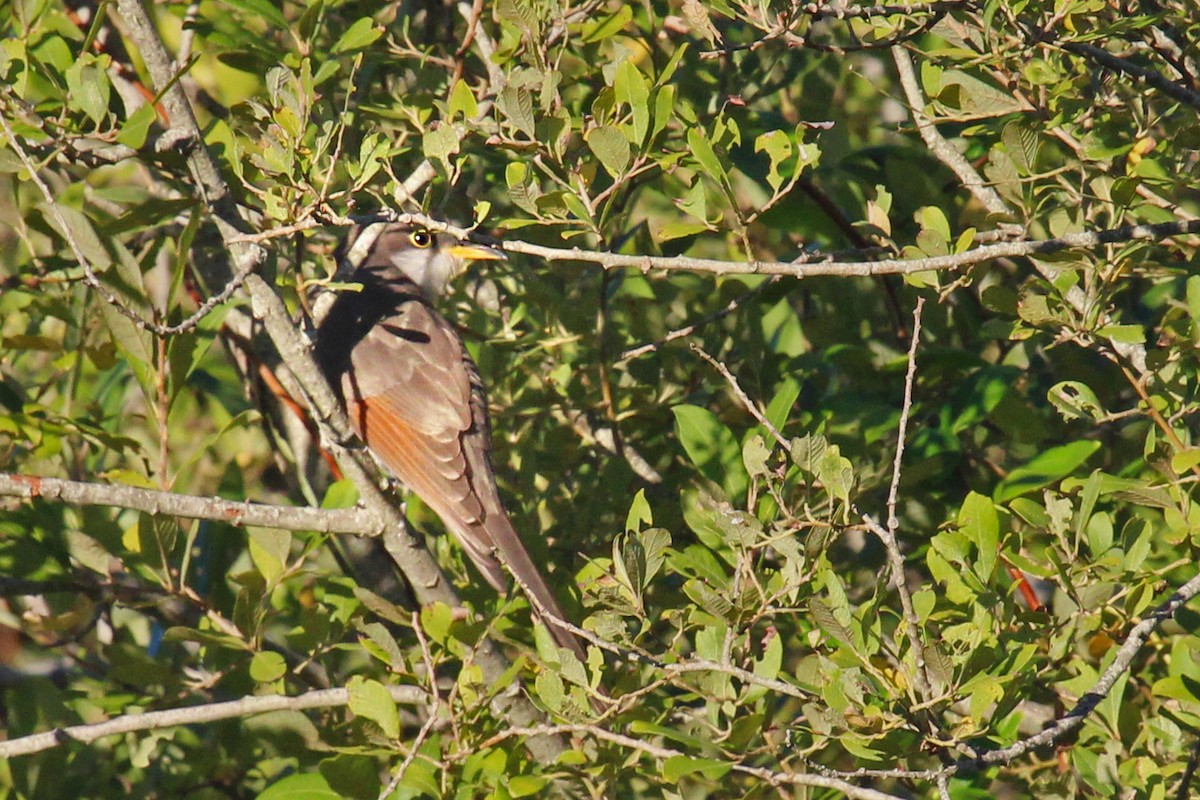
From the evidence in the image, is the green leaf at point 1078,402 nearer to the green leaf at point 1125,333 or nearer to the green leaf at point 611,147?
the green leaf at point 1125,333

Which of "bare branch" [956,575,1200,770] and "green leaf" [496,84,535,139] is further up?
"green leaf" [496,84,535,139]

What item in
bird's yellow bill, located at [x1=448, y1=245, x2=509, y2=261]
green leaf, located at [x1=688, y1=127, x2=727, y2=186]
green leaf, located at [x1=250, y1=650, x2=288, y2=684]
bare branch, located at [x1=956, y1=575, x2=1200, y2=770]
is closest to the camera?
bare branch, located at [x1=956, y1=575, x2=1200, y2=770]

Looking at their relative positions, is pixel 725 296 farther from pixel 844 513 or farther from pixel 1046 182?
pixel 844 513

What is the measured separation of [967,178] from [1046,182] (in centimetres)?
25

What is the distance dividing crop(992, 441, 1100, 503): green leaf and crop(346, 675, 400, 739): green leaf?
194 centimetres

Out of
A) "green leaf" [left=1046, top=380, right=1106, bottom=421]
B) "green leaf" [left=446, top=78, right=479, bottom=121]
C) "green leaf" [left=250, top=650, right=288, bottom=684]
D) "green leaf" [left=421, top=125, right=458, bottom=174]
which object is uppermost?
"green leaf" [left=421, top=125, right=458, bottom=174]

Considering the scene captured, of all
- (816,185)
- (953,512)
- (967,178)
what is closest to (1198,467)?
(953,512)

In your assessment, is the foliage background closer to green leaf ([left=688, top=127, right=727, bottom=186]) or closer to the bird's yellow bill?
green leaf ([left=688, top=127, right=727, bottom=186])

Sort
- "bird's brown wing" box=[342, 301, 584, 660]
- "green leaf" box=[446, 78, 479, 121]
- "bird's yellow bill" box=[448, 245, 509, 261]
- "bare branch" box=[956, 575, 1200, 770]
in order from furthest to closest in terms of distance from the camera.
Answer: "bird's yellow bill" box=[448, 245, 509, 261] → "bird's brown wing" box=[342, 301, 584, 660] → "green leaf" box=[446, 78, 479, 121] → "bare branch" box=[956, 575, 1200, 770]

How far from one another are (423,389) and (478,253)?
74 cm

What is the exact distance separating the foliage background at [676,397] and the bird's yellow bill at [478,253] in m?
0.14

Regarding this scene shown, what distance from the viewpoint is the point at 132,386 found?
18.5ft

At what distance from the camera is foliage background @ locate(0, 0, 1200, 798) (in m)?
3.14

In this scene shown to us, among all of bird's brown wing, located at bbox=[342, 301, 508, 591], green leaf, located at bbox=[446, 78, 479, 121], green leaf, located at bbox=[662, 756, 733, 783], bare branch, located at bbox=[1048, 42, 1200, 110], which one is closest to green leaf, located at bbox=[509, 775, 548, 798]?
green leaf, located at bbox=[662, 756, 733, 783]
